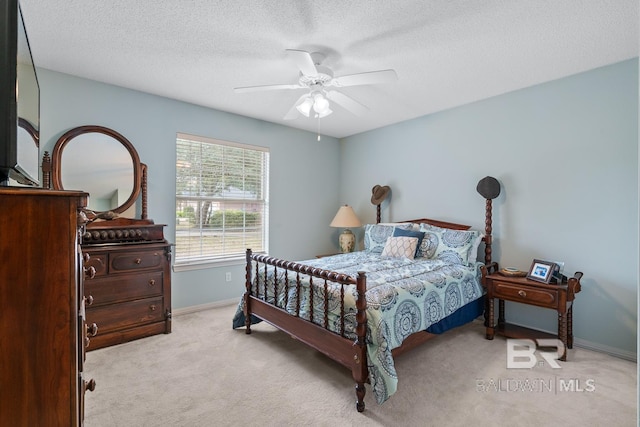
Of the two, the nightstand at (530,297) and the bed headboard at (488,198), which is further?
the bed headboard at (488,198)

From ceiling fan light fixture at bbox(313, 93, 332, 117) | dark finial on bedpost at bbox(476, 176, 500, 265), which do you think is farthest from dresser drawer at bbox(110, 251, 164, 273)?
dark finial on bedpost at bbox(476, 176, 500, 265)

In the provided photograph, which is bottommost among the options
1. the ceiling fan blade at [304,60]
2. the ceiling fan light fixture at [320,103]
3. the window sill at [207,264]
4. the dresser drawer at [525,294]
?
the dresser drawer at [525,294]

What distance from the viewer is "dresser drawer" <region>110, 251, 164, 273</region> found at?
9.04 ft

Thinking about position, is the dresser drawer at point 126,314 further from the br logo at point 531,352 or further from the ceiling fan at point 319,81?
the br logo at point 531,352

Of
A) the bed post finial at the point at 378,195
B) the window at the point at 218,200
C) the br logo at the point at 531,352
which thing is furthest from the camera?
the bed post finial at the point at 378,195

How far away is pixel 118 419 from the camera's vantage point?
5.90 feet

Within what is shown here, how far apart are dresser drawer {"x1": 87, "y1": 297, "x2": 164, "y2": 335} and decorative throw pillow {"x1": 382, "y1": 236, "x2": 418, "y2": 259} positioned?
247 cm

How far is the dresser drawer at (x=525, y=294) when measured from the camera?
2.55 metres

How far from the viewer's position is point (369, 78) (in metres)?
2.25

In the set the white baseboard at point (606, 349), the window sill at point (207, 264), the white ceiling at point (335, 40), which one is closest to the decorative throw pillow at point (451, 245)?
the white baseboard at point (606, 349)

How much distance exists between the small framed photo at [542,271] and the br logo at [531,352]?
54cm

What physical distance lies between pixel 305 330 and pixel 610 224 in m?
2.78

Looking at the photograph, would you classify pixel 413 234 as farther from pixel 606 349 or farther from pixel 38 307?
pixel 38 307

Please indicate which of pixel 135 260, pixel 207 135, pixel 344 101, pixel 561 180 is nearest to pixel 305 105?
pixel 344 101
